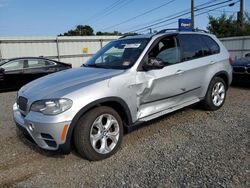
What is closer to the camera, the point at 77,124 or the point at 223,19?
the point at 77,124

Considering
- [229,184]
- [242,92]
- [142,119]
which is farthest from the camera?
[242,92]

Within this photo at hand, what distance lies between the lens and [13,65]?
9250mm

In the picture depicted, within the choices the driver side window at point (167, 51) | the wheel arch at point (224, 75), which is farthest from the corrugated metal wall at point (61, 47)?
the driver side window at point (167, 51)

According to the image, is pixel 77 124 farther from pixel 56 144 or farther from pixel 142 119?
pixel 142 119

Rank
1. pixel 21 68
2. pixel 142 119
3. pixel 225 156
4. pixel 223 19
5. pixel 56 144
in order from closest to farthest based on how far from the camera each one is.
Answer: pixel 56 144 → pixel 225 156 → pixel 142 119 → pixel 21 68 → pixel 223 19

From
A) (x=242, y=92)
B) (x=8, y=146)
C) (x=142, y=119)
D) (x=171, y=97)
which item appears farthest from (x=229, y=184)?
(x=242, y=92)

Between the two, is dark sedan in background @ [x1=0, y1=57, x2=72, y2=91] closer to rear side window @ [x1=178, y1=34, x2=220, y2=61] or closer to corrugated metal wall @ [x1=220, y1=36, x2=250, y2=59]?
rear side window @ [x1=178, y1=34, x2=220, y2=61]

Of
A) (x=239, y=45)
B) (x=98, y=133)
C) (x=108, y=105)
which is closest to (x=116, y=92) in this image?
(x=108, y=105)

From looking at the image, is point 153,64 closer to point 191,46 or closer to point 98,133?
point 191,46

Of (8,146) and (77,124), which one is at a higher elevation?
(77,124)

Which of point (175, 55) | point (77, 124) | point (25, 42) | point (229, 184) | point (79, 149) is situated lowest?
point (229, 184)

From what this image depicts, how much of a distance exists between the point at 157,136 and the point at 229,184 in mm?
1584

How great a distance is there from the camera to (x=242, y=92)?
7.11 meters

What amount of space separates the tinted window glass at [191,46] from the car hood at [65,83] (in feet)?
5.04
